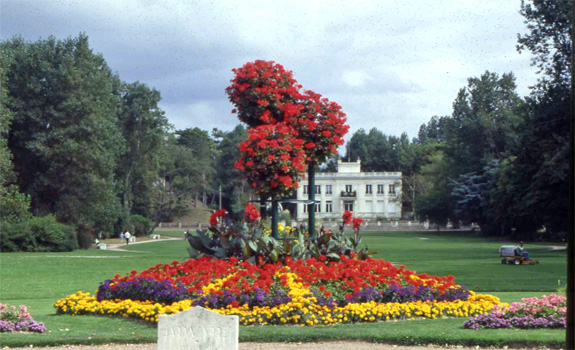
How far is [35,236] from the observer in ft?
145

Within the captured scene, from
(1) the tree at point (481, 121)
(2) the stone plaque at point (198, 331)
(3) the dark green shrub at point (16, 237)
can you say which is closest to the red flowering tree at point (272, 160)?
(2) the stone plaque at point (198, 331)

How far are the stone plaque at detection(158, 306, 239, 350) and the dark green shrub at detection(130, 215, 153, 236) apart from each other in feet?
209

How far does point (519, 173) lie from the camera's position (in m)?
44.1

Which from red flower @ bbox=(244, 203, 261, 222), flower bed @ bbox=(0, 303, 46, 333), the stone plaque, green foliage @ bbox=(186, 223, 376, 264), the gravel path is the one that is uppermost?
red flower @ bbox=(244, 203, 261, 222)

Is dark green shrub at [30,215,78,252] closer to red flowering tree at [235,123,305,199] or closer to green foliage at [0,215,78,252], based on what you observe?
green foliage at [0,215,78,252]

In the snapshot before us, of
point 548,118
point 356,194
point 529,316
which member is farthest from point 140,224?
point 529,316

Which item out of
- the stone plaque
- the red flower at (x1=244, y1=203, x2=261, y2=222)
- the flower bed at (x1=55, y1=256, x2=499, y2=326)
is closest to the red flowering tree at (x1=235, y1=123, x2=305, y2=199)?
the red flower at (x1=244, y1=203, x2=261, y2=222)

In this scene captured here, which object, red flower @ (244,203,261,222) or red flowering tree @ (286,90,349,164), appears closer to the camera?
red flower @ (244,203,261,222)

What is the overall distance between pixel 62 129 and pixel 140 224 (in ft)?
79.7

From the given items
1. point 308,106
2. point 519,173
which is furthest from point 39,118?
point 308,106

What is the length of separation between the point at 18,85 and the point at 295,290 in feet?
137

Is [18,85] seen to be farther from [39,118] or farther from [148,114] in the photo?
[148,114]

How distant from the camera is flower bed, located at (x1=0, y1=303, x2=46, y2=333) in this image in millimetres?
11000

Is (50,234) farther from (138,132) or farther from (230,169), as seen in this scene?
(230,169)
